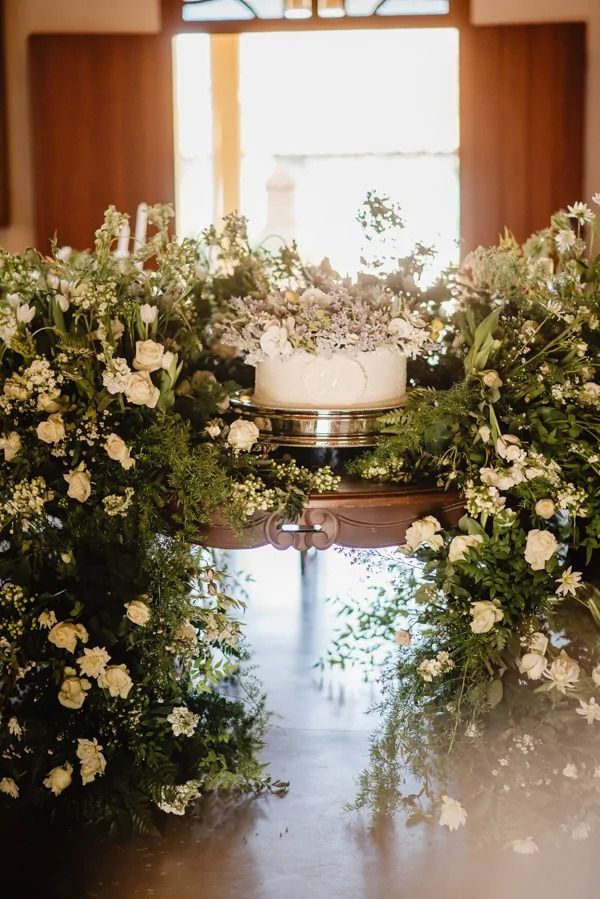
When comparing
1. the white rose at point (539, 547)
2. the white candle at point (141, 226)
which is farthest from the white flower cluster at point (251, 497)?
the white candle at point (141, 226)

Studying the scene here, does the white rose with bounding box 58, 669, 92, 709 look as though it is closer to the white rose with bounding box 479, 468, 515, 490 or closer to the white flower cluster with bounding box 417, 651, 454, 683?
the white flower cluster with bounding box 417, 651, 454, 683

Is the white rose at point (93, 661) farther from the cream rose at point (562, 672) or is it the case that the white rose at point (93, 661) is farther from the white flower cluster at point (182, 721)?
the cream rose at point (562, 672)

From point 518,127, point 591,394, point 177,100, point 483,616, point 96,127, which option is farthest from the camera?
point 177,100

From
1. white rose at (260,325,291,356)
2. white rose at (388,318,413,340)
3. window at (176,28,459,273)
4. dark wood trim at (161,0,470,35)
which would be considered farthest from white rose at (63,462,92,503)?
window at (176,28,459,273)

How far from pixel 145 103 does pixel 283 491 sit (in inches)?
161

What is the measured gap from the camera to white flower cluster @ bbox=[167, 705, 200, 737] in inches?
89.7

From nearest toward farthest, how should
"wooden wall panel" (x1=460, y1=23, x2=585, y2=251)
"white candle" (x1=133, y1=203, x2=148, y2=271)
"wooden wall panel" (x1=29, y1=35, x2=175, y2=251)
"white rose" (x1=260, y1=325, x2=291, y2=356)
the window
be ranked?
1. "white rose" (x1=260, y1=325, x2=291, y2=356)
2. "white candle" (x1=133, y1=203, x2=148, y2=271)
3. "wooden wall panel" (x1=460, y1=23, x2=585, y2=251)
4. "wooden wall panel" (x1=29, y1=35, x2=175, y2=251)
5. the window

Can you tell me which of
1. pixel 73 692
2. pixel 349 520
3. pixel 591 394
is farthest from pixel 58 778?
pixel 591 394

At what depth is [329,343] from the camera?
228 centimetres

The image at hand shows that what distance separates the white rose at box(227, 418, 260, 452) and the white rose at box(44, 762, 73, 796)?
2.47 ft

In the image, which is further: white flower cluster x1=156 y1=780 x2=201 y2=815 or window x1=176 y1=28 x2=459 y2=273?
window x1=176 y1=28 x2=459 y2=273

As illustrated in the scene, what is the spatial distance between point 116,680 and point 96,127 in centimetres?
429

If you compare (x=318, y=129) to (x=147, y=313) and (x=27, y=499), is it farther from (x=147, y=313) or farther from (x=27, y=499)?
A: (x=27, y=499)

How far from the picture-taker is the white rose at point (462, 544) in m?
2.17
